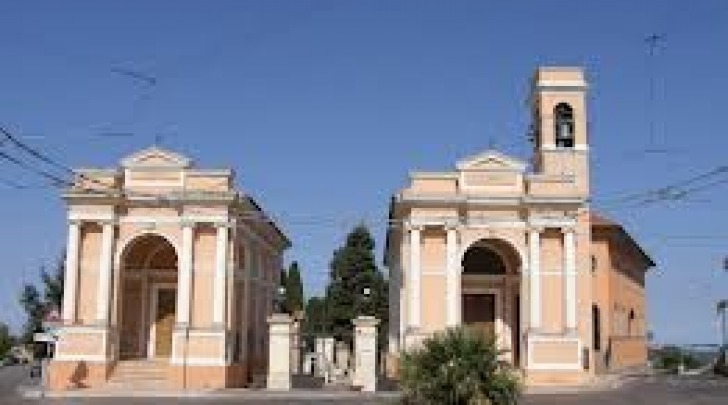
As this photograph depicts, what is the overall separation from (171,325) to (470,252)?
1340 centimetres

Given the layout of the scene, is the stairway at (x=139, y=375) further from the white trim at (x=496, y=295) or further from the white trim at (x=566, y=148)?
the white trim at (x=566, y=148)

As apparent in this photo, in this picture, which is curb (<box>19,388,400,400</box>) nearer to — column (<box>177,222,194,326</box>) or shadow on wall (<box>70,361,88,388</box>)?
shadow on wall (<box>70,361,88,388</box>)

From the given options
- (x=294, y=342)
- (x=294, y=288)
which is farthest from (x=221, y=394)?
(x=294, y=288)

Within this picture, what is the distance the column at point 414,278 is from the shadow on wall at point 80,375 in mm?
12886

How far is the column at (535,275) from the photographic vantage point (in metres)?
42.1

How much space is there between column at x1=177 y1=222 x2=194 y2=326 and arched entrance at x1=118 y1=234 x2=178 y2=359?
8.96 ft

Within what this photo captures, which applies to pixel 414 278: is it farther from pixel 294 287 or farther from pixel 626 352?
pixel 294 287

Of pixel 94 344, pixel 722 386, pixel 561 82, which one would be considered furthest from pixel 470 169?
pixel 94 344

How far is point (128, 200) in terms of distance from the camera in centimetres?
4216

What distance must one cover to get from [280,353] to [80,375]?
8.02 metres

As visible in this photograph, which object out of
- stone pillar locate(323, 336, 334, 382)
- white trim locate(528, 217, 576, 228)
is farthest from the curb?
stone pillar locate(323, 336, 334, 382)

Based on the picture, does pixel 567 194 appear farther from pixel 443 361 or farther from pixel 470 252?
pixel 443 361

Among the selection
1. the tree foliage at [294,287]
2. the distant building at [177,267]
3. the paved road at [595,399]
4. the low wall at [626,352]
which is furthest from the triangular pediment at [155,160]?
the tree foliage at [294,287]

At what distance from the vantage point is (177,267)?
44188 millimetres
